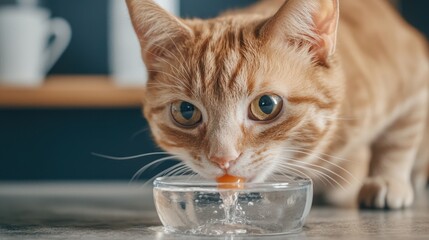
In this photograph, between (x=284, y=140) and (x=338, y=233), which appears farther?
(x=284, y=140)

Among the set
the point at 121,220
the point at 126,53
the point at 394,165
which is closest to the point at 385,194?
the point at 394,165

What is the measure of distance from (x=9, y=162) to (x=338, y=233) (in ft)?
5.67

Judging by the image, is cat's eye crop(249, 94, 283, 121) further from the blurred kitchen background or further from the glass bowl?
the blurred kitchen background

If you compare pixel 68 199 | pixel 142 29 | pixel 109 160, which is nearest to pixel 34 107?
pixel 109 160

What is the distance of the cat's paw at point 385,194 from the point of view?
155cm

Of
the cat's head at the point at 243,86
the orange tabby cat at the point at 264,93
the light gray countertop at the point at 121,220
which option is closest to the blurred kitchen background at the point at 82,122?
the light gray countertop at the point at 121,220

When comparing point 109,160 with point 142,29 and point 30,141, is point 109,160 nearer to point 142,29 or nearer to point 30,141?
point 30,141

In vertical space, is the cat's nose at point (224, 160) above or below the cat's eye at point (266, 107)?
below

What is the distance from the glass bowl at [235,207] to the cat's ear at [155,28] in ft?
1.05

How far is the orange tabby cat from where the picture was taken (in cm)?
125

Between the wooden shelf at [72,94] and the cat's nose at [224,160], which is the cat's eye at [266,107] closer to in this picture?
the cat's nose at [224,160]

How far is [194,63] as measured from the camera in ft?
4.31

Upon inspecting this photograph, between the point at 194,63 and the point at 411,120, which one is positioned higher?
the point at 194,63

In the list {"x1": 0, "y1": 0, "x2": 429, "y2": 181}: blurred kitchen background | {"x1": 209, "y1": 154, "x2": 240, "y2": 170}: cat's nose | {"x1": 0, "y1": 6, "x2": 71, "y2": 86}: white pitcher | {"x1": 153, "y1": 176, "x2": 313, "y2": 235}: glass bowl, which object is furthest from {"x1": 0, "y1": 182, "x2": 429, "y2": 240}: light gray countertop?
{"x1": 0, "y1": 0, "x2": 429, "y2": 181}: blurred kitchen background
